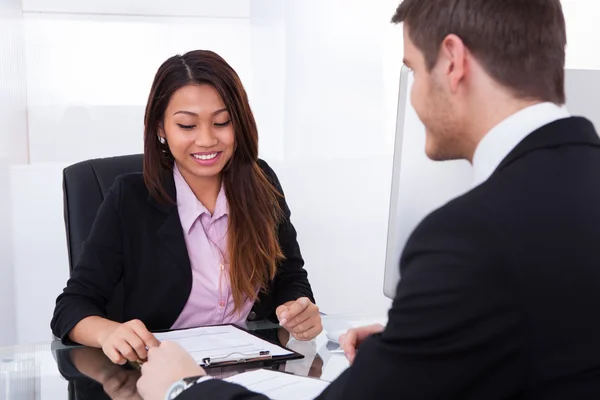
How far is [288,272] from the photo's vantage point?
2.29m

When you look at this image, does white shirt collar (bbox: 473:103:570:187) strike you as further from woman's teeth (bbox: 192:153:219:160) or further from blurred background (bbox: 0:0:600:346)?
blurred background (bbox: 0:0:600:346)

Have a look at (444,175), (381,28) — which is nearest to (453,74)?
(444,175)

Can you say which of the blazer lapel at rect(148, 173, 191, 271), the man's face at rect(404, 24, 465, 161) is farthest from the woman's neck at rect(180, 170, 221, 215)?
the man's face at rect(404, 24, 465, 161)

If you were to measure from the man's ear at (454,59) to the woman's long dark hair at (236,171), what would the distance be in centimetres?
113

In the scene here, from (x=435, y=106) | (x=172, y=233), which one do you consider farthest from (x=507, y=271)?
(x=172, y=233)

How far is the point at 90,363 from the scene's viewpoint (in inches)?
66.4

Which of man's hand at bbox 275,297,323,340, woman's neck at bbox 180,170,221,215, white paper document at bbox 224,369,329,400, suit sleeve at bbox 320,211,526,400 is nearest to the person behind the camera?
suit sleeve at bbox 320,211,526,400

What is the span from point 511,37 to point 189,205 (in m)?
1.30

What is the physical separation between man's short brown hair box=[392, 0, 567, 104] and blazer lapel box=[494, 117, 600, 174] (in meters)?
0.07

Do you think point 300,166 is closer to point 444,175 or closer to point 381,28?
point 381,28

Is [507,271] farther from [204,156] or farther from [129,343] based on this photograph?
[204,156]

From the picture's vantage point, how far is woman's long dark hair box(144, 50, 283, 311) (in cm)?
213

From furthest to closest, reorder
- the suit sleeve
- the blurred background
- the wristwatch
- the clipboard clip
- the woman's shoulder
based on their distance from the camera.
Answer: the blurred background
the woman's shoulder
the clipboard clip
the wristwatch
the suit sleeve

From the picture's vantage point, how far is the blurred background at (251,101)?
3.64 m
